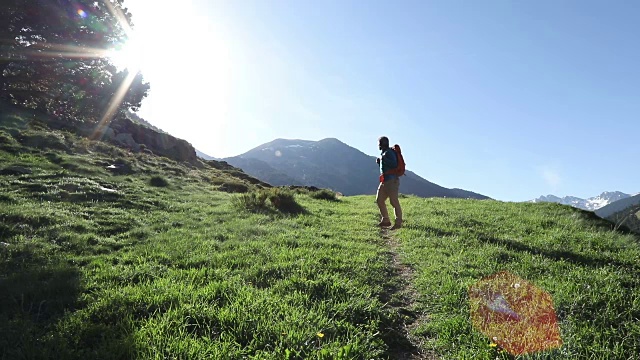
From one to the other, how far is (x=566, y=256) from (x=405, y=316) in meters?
5.79

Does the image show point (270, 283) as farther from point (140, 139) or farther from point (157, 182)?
point (140, 139)

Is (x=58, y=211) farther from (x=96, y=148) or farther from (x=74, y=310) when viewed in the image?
(x=96, y=148)

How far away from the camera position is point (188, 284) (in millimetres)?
5723

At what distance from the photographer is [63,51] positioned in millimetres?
24656

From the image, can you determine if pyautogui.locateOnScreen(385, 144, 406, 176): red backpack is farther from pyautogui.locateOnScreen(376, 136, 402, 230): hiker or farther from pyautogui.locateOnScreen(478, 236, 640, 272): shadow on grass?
pyautogui.locateOnScreen(478, 236, 640, 272): shadow on grass

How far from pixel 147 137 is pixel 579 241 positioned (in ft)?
156

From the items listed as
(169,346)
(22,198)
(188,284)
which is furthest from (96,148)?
(169,346)

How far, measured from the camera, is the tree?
23312 millimetres

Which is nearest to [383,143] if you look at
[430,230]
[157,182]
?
[430,230]

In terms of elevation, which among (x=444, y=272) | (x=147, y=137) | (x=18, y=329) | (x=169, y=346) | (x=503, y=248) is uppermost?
(x=147, y=137)

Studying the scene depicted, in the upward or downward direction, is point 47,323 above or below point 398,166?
below

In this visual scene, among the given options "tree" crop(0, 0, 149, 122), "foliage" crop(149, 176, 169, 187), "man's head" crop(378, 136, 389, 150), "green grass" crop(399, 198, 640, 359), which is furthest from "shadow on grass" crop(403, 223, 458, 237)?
"tree" crop(0, 0, 149, 122)

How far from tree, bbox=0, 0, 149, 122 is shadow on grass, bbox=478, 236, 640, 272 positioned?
30.1 m

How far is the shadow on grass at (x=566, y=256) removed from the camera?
766 cm
